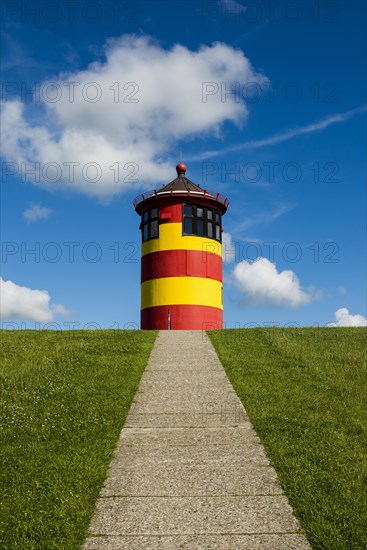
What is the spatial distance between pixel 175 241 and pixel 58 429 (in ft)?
54.1

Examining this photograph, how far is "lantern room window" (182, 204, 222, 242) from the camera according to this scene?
25.7 metres

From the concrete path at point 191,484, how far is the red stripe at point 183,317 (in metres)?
12.3

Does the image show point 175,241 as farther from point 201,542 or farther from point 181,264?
point 201,542

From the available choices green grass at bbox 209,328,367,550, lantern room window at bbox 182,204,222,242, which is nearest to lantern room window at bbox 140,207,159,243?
lantern room window at bbox 182,204,222,242

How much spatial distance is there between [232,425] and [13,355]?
9.05m

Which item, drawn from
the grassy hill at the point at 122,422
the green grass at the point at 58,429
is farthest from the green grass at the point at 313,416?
the green grass at the point at 58,429

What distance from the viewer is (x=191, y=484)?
7566 mm

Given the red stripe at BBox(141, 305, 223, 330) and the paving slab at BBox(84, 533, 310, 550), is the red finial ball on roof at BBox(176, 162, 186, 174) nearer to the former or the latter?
the red stripe at BBox(141, 305, 223, 330)

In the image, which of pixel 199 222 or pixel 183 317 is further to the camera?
pixel 199 222

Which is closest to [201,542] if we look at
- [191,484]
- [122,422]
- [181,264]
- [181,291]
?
[191,484]

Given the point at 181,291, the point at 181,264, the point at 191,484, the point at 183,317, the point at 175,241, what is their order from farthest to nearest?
the point at 175,241 < the point at 181,264 < the point at 181,291 < the point at 183,317 < the point at 191,484

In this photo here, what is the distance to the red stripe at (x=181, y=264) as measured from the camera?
2506 centimetres

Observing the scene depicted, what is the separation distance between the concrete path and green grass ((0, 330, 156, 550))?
1.08ft

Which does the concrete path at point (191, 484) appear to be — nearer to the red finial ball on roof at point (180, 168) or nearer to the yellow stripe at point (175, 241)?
the yellow stripe at point (175, 241)
